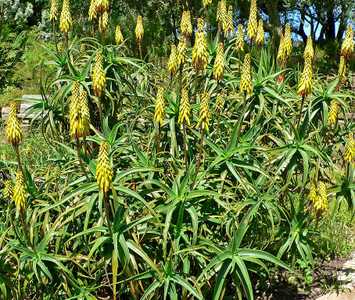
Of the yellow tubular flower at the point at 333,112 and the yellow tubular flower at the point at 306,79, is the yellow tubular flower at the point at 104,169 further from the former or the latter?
the yellow tubular flower at the point at 333,112

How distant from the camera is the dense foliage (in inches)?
119

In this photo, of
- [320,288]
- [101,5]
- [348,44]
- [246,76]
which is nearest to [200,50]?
[246,76]

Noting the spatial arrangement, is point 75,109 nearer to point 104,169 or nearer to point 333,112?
point 104,169

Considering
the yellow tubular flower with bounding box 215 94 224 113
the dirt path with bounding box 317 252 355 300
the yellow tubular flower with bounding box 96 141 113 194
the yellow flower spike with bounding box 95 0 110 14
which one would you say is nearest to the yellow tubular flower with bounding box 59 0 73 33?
the yellow flower spike with bounding box 95 0 110 14

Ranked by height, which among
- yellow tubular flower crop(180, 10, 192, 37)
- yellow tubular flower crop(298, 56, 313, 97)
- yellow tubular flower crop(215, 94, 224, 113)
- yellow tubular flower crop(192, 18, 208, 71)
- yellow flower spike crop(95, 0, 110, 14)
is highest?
yellow flower spike crop(95, 0, 110, 14)

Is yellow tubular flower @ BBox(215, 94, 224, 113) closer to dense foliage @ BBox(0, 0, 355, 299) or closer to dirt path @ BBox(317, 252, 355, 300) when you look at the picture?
dense foliage @ BBox(0, 0, 355, 299)

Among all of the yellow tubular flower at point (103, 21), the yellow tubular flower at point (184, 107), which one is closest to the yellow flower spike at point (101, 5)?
the yellow tubular flower at point (103, 21)

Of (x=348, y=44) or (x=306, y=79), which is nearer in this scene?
(x=306, y=79)

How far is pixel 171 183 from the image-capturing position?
3416mm

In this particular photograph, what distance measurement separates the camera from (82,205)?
3070 mm

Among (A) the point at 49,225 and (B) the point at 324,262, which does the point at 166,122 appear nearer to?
(A) the point at 49,225

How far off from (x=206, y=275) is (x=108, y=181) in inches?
34.7

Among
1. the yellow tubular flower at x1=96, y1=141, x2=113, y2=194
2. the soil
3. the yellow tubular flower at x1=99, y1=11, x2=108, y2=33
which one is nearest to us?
the yellow tubular flower at x1=96, y1=141, x2=113, y2=194

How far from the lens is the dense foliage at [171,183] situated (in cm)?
302
